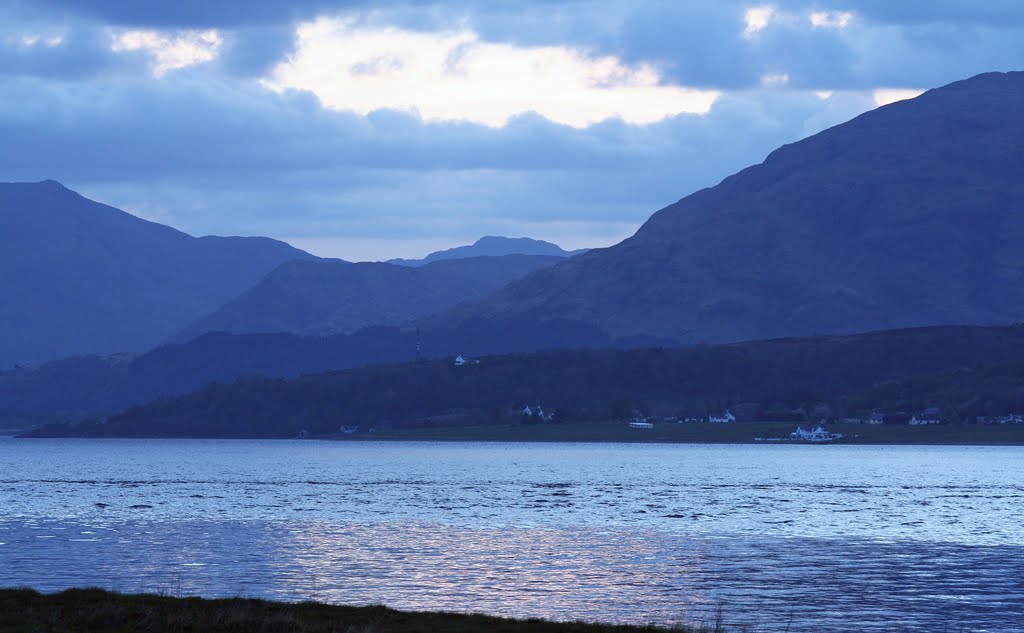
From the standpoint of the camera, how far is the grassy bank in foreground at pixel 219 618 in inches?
1848

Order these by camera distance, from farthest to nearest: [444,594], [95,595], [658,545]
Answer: [658,545] → [444,594] → [95,595]

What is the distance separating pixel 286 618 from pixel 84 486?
144 metres

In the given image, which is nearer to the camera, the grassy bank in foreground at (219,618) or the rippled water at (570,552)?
the grassy bank in foreground at (219,618)

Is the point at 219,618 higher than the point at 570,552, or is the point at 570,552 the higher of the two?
the point at 219,618

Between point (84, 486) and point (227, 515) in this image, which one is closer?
point (227, 515)

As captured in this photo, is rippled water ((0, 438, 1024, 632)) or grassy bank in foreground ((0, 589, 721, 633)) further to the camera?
rippled water ((0, 438, 1024, 632))

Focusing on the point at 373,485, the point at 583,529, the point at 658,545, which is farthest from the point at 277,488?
the point at 658,545

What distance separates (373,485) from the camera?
18150 centimetres

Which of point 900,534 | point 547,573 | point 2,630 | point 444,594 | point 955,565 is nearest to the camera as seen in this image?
point 2,630

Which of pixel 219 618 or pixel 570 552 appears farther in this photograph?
pixel 570 552

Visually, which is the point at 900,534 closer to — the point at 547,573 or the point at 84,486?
the point at 547,573

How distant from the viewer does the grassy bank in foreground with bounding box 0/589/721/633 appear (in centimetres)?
4694

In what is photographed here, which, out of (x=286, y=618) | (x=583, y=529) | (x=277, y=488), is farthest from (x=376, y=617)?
(x=277, y=488)

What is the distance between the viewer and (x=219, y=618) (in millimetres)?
48219
